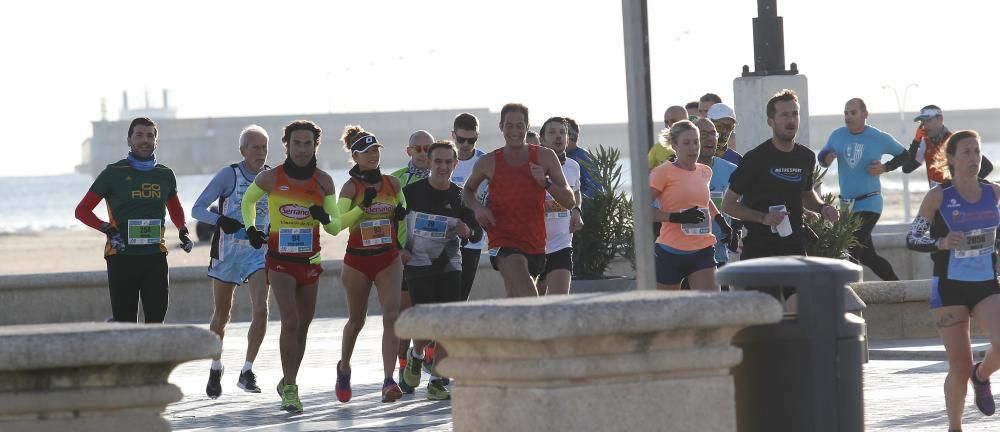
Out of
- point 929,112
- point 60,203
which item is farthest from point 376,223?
point 60,203

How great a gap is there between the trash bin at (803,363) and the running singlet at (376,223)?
534 centimetres

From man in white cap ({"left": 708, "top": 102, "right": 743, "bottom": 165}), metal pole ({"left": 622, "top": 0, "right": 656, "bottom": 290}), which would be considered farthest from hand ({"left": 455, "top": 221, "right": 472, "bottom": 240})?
metal pole ({"left": 622, "top": 0, "right": 656, "bottom": 290})

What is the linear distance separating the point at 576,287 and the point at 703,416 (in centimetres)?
932

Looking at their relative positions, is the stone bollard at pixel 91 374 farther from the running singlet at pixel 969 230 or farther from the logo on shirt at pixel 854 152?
the logo on shirt at pixel 854 152

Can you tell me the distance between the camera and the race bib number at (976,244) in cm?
919

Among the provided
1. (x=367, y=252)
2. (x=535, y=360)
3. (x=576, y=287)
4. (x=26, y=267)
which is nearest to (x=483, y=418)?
(x=535, y=360)

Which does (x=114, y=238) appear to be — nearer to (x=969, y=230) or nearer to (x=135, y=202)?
(x=135, y=202)

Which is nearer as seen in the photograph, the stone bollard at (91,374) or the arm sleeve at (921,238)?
the stone bollard at (91,374)

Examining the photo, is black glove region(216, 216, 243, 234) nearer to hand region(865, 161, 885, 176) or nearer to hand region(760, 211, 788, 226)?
hand region(760, 211, 788, 226)

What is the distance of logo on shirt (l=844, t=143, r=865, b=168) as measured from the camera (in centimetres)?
1658

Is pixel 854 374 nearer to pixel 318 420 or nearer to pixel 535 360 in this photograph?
pixel 535 360

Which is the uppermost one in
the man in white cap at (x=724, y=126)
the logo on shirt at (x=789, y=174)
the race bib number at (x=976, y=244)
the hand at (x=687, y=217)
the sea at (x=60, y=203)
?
the man in white cap at (x=724, y=126)

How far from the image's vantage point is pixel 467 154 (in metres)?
13.4

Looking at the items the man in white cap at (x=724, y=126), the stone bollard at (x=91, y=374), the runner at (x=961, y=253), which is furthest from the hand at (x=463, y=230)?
the stone bollard at (x=91, y=374)
